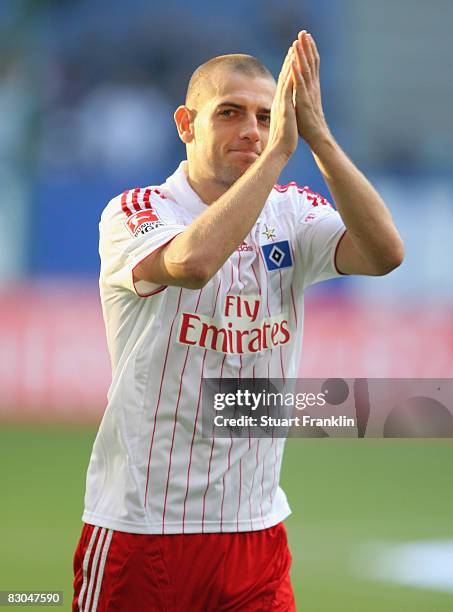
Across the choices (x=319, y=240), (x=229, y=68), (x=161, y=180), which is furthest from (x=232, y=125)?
(x=161, y=180)


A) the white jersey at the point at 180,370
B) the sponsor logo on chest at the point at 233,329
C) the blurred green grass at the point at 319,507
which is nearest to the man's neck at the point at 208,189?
the white jersey at the point at 180,370

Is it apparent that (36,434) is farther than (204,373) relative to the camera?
Yes

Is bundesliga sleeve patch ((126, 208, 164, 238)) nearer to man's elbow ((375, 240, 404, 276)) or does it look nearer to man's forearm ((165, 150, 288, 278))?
man's forearm ((165, 150, 288, 278))

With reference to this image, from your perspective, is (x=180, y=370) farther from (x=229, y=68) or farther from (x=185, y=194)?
(x=229, y=68)

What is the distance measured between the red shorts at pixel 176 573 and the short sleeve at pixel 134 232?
751 mm

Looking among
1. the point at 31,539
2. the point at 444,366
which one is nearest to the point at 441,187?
the point at 444,366

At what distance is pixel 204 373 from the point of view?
3279 millimetres

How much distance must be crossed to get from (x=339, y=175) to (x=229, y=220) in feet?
1.12

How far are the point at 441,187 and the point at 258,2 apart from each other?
10.7 feet

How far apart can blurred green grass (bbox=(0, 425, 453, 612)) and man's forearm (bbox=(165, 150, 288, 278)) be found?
3.02 metres

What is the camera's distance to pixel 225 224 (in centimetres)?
302

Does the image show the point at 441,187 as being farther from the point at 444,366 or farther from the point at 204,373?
the point at 204,373

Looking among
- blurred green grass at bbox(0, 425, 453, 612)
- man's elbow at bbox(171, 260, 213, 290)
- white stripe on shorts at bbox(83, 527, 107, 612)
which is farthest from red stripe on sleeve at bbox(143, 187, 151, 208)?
blurred green grass at bbox(0, 425, 453, 612)

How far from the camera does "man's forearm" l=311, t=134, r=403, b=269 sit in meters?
3.09
